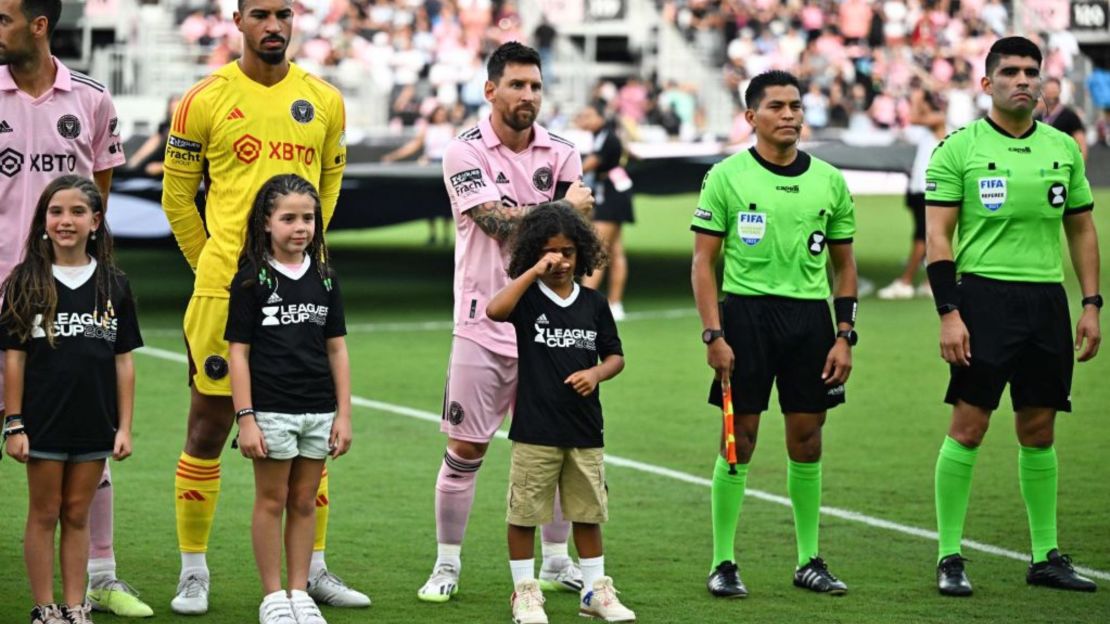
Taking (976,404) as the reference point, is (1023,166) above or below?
above

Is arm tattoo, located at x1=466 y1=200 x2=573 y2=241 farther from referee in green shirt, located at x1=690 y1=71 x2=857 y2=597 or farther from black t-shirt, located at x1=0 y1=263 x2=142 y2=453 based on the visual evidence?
black t-shirt, located at x1=0 y1=263 x2=142 y2=453

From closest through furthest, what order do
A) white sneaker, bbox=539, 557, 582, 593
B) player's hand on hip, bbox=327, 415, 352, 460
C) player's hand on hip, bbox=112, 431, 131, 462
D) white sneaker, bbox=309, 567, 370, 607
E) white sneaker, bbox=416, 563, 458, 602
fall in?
player's hand on hip, bbox=112, 431, 131, 462
player's hand on hip, bbox=327, 415, 352, 460
white sneaker, bbox=309, 567, 370, 607
white sneaker, bbox=416, 563, 458, 602
white sneaker, bbox=539, 557, 582, 593

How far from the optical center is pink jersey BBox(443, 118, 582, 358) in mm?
6355

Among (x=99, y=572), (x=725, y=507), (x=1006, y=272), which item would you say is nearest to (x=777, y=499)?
(x=725, y=507)

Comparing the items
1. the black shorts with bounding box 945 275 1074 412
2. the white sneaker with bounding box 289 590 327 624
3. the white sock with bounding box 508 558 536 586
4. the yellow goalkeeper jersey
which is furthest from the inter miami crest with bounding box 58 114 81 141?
the black shorts with bounding box 945 275 1074 412

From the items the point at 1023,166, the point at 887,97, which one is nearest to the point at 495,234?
the point at 1023,166

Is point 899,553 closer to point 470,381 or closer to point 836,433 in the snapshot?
point 470,381

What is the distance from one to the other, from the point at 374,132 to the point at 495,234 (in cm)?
2128

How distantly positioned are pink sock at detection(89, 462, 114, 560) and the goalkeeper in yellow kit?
0.26 metres

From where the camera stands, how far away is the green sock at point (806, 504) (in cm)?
657

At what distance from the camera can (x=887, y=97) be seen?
35438 millimetres

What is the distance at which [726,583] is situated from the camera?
21.1 feet

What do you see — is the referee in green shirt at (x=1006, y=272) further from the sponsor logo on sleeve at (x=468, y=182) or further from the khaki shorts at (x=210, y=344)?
the khaki shorts at (x=210, y=344)

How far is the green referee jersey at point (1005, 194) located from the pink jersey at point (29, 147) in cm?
317
